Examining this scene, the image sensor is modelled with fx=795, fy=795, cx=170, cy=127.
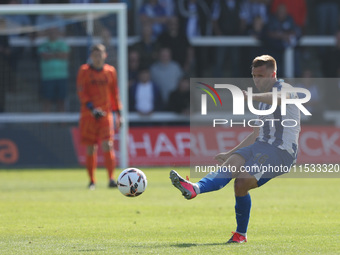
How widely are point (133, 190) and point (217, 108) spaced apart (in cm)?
1131

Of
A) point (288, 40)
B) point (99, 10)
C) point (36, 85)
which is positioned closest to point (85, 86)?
point (99, 10)

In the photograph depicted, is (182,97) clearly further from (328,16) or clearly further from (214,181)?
(214,181)

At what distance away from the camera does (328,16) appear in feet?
72.9

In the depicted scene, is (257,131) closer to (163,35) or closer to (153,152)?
(153,152)

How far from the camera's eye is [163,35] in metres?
20.6

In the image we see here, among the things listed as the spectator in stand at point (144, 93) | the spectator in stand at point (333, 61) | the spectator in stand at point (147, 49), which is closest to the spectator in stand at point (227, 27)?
the spectator in stand at point (147, 49)

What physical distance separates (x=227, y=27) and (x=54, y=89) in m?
5.28

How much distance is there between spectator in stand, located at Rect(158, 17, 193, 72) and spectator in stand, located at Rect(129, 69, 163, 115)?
3.08ft

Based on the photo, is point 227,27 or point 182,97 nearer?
point 182,97

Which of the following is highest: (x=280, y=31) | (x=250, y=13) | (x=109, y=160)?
(x=250, y=13)

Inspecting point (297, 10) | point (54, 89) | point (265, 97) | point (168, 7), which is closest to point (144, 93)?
point (54, 89)

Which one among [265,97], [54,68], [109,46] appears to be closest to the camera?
[265,97]

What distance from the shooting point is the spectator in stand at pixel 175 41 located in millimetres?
20531

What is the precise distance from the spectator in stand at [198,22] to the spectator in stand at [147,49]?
2.99 ft
